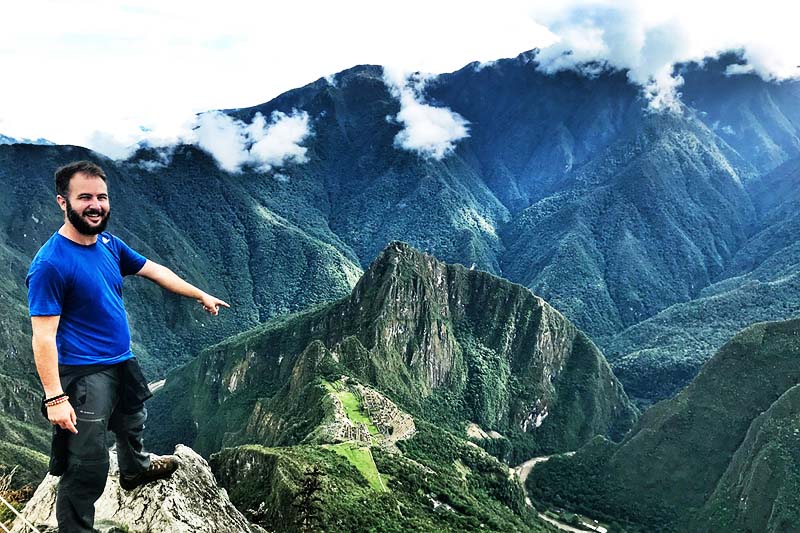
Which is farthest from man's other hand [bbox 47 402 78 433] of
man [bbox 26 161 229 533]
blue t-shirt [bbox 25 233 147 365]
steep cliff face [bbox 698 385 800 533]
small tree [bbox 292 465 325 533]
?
steep cliff face [bbox 698 385 800 533]

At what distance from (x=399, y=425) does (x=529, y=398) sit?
231ft

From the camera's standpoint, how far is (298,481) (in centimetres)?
4322

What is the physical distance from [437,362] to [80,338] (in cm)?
13513

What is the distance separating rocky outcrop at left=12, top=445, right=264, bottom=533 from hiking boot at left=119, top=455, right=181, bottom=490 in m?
0.85

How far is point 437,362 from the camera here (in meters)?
142

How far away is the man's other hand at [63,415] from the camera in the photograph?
9055mm

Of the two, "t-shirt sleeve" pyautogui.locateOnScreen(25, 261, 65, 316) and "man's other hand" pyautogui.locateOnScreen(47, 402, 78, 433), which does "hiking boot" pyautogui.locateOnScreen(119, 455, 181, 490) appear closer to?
"man's other hand" pyautogui.locateOnScreen(47, 402, 78, 433)

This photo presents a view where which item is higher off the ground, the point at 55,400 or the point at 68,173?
the point at 68,173

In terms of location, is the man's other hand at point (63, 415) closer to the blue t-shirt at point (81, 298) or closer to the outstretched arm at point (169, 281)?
the blue t-shirt at point (81, 298)

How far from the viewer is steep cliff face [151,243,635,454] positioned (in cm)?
13300

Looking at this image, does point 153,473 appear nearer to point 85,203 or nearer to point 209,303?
point 209,303

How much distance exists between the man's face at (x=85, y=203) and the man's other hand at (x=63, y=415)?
2836 millimetres

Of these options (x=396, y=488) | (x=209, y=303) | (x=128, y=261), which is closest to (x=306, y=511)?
(x=396, y=488)

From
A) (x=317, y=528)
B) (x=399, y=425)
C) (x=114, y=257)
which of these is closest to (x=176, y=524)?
(x=114, y=257)
